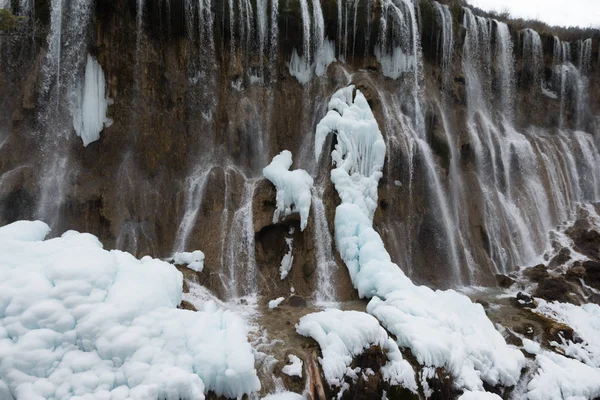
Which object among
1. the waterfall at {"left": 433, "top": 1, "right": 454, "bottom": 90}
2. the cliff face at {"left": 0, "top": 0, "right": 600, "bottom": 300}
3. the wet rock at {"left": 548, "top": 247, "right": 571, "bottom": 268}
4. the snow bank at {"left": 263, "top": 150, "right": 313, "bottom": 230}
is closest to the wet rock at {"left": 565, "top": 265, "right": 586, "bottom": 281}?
the wet rock at {"left": 548, "top": 247, "right": 571, "bottom": 268}

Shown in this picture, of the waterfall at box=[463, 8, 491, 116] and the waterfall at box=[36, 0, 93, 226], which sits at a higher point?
the waterfall at box=[463, 8, 491, 116]

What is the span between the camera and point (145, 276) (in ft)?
22.1

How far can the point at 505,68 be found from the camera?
18859 mm

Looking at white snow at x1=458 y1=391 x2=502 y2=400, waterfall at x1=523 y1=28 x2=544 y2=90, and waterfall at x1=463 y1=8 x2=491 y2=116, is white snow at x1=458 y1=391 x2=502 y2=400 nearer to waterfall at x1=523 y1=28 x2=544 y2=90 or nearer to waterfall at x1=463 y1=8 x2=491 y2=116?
waterfall at x1=463 y1=8 x2=491 y2=116

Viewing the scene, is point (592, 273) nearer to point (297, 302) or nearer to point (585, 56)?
point (297, 302)

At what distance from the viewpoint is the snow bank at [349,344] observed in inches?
267

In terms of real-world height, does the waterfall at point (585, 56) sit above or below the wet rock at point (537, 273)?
above

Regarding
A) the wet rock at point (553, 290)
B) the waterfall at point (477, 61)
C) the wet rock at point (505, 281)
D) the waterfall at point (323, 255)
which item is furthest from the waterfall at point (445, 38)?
the waterfall at point (323, 255)

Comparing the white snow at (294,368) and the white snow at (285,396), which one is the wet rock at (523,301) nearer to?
the white snow at (294,368)

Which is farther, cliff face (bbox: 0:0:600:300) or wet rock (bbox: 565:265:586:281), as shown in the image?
wet rock (bbox: 565:265:586:281)

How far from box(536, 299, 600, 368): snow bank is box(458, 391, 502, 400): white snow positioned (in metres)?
3.36

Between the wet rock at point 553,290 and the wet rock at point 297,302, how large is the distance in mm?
6956

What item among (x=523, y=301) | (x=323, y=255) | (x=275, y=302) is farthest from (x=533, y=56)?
(x=275, y=302)

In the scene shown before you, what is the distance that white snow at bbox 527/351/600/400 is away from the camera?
787 centimetres
